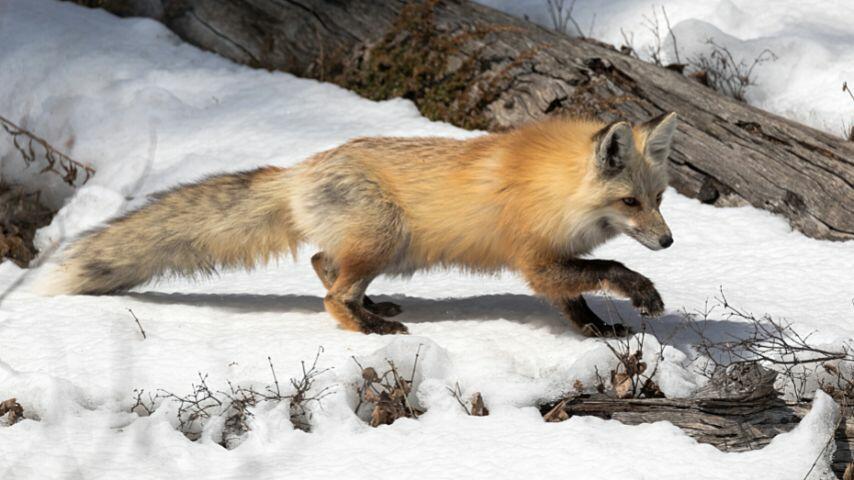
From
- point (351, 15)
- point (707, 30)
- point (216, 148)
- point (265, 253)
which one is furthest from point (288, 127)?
point (707, 30)

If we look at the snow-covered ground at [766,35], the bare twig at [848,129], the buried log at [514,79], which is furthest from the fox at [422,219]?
the snow-covered ground at [766,35]

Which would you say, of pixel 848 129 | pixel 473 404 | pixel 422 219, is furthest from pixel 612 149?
pixel 848 129

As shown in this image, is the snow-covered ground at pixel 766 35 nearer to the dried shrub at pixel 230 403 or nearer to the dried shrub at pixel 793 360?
the dried shrub at pixel 793 360

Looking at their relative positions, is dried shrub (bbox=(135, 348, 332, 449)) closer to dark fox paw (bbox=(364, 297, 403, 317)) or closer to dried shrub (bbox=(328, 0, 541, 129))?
dark fox paw (bbox=(364, 297, 403, 317))

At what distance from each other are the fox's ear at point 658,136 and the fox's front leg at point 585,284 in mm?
599

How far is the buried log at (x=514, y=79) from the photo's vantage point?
7.28 m

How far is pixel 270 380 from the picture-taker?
4.66 m

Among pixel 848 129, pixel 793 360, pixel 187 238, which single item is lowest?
pixel 187 238

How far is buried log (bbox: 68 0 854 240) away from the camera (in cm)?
728

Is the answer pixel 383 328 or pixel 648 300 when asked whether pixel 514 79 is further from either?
pixel 648 300

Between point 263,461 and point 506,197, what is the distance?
1.91 metres

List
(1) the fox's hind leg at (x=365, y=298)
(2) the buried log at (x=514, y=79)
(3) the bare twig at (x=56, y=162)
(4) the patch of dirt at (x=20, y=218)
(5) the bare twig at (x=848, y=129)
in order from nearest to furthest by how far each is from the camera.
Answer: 1. (1) the fox's hind leg at (x=365, y=298)
2. (2) the buried log at (x=514, y=79)
3. (4) the patch of dirt at (x=20, y=218)
4. (5) the bare twig at (x=848, y=129)
5. (3) the bare twig at (x=56, y=162)

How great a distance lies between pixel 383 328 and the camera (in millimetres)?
5324

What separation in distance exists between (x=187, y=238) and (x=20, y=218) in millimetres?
3240
